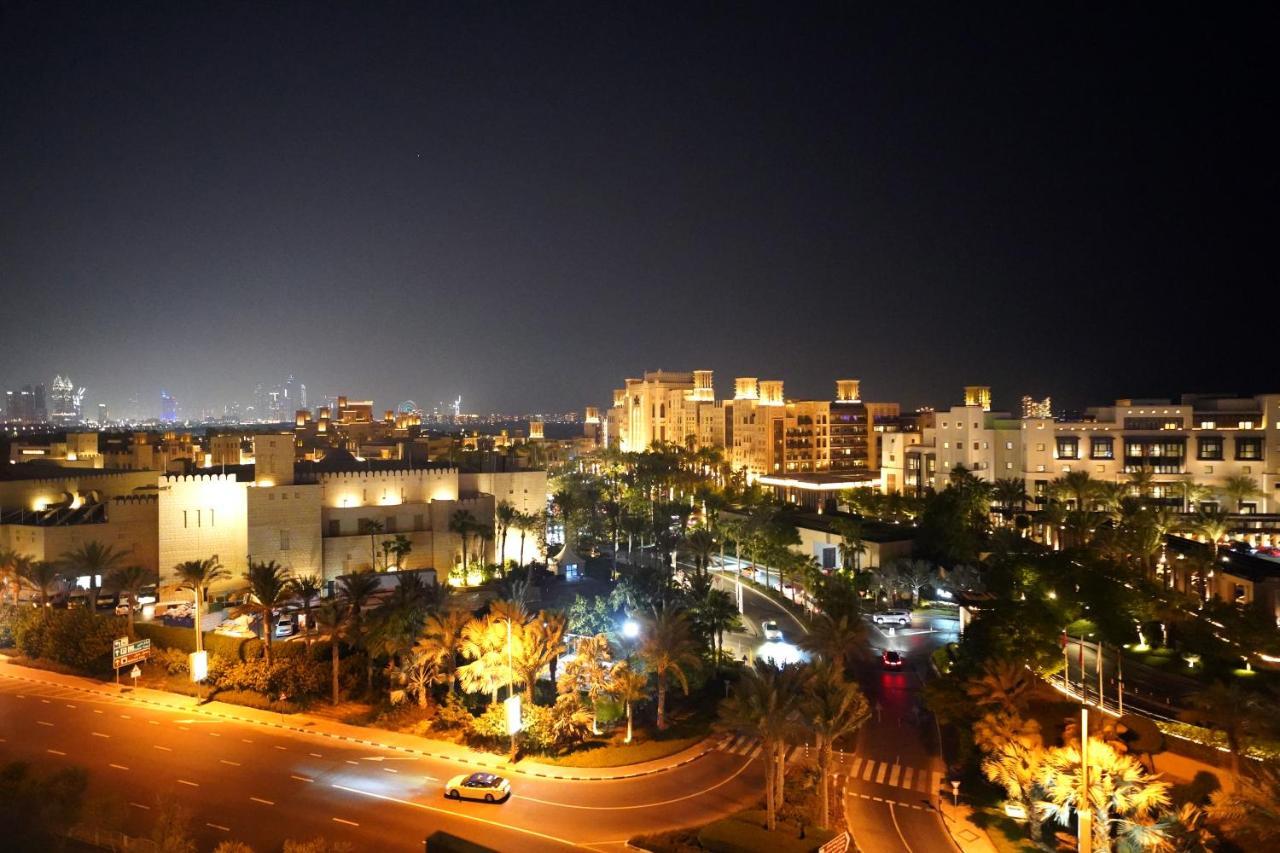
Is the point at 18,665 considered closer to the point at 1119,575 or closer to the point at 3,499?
the point at 3,499

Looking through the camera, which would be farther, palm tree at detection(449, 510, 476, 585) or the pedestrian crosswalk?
palm tree at detection(449, 510, 476, 585)

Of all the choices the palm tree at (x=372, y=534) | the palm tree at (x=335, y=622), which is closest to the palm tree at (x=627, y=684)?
the palm tree at (x=335, y=622)

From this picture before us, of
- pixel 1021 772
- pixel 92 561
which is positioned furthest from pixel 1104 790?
pixel 92 561

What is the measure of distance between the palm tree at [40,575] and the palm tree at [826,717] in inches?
1198

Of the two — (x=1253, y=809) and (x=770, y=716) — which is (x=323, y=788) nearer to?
(x=770, y=716)

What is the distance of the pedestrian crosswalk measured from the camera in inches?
853

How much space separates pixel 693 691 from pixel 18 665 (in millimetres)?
25946

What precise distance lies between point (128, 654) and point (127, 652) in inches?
7.3

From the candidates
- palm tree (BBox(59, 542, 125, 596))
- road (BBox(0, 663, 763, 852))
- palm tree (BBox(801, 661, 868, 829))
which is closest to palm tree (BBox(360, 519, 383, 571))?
palm tree (BBox(59, 542, 125, 596))

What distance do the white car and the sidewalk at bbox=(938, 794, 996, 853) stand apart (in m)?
10.6

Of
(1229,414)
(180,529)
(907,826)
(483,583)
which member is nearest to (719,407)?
(1229,414)

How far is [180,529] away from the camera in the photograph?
4066 cm

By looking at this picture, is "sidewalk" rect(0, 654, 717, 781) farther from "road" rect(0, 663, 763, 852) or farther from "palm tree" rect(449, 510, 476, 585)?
"palm tree" rect(449, 510, 476, 585)

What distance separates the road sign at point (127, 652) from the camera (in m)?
29.1
